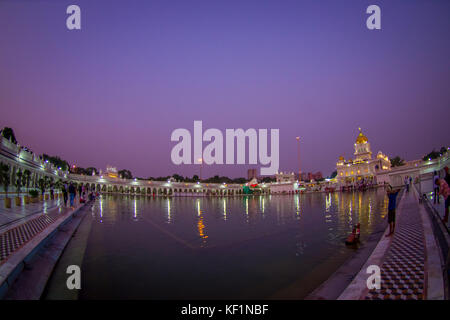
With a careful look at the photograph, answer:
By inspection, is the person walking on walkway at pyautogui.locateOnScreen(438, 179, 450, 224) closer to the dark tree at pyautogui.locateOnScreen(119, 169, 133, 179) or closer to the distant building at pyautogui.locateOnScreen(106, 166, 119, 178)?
the distant building at pyautogui.locateOnScreen(106, 166, 119, 178)

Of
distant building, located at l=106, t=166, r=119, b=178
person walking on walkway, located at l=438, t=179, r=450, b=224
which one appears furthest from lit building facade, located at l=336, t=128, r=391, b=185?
distant building, located at l=106, t=166, r=119, b=178

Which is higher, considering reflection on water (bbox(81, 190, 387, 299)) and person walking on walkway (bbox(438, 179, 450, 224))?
person walking on walkway (bbox(438, 179, 450, 224))

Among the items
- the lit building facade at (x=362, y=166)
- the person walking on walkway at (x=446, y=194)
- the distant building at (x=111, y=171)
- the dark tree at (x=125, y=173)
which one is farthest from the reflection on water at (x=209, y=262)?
the dark tree at (x=125, y=173)

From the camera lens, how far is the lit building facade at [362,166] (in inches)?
3307

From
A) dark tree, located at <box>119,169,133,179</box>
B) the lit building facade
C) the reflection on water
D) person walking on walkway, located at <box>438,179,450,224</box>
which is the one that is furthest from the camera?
dark tree, located at <box>119,169,133,179</box>

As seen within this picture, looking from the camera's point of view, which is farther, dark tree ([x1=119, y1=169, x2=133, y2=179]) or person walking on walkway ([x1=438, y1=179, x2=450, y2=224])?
dark tree ([x1=119, y1=169, x2=133, y2=179])

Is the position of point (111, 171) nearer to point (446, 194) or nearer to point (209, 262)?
point (209, 262)

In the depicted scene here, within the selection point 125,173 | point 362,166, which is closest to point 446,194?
point 362,166

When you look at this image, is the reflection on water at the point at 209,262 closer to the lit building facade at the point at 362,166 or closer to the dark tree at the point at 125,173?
the lit building facade at the point at 362,166

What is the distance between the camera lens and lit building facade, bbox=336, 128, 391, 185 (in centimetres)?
8400

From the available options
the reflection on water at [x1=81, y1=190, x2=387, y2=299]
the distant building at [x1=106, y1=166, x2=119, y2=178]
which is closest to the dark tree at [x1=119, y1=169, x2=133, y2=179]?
the distant building at [x1=106, y1=166, x2=119, y2=178]

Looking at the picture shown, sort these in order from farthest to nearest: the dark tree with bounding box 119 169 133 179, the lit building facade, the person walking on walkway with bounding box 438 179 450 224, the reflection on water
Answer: the dark tree with bounding box 119 169 133 179, the lit building facade, the person walking on walkway with bounding box 438 179 450 224, the reflection on water
